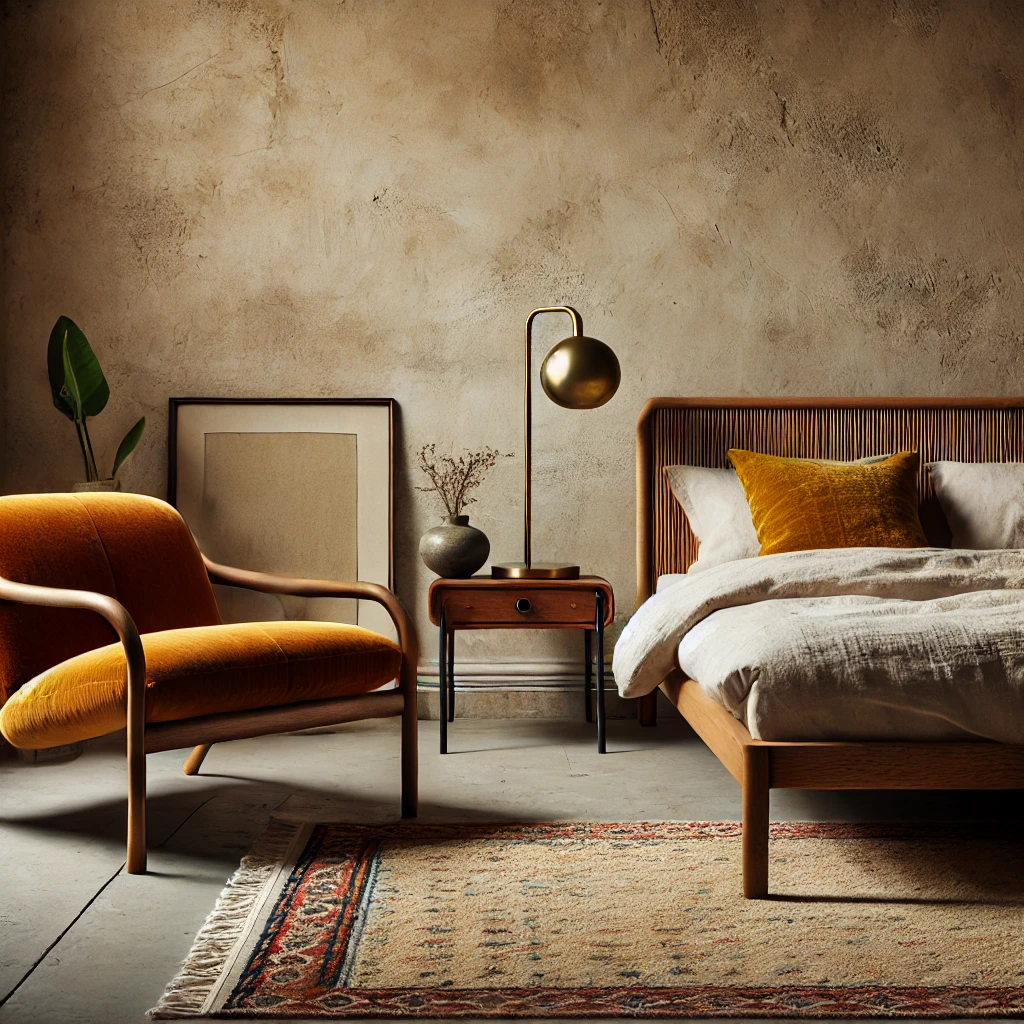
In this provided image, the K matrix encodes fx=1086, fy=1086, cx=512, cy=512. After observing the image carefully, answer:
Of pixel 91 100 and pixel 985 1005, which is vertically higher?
pixel 91 100

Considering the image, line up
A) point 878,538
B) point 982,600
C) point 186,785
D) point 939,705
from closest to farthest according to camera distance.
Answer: point 939,705, point 982,600, point 186,785, point 878,538

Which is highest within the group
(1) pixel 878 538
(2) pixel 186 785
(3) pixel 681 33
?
(3) pixel 681 33

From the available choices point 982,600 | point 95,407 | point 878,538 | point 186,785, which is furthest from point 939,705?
point 95,407

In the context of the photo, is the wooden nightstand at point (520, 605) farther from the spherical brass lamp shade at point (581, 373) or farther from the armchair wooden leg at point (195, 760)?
the armchair wooden leg at point (195, 760)

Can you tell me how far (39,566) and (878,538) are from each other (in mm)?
2330

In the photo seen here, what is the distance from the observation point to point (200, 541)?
12.7 ft

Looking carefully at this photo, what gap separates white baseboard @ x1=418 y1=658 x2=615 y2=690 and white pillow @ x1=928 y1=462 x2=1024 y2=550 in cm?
131

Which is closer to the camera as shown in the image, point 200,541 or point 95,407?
point 95,407

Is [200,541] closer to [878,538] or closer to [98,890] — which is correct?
[98,890]

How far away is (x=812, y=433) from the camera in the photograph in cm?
387

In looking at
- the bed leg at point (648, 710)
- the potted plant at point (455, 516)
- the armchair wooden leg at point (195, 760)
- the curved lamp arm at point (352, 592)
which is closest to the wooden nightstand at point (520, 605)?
the potted plant at point (455, 516)

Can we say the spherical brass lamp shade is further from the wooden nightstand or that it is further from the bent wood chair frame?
the bent wood chair frame

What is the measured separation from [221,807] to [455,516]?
4.12 ft

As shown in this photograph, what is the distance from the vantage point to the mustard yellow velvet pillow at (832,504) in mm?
3279
